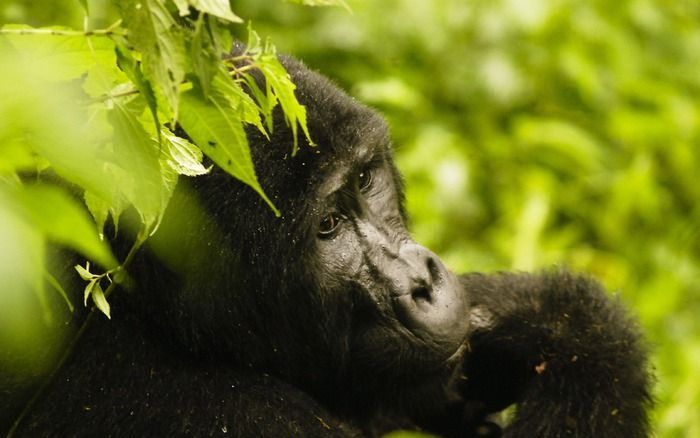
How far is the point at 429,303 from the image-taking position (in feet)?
7.47

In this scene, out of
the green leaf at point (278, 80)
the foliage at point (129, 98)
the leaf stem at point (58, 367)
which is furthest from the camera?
the leaf stem at point (58, 367)

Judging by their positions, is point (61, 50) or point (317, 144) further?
point (317, 144)

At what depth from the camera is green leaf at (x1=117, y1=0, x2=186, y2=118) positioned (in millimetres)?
1418

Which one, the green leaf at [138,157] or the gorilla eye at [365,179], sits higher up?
the gorilla eye at [365,179]

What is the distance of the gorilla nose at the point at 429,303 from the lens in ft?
7.41

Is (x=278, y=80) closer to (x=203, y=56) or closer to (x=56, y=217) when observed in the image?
(x=203, y=56)

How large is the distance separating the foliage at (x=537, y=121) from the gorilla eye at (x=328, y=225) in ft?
7.68

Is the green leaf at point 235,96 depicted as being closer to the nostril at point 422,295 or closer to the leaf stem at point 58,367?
the leaf stem at point 58,367

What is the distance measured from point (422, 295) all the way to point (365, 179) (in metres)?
0.36

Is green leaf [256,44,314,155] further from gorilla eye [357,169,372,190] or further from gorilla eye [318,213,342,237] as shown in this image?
gorilla eye [357,169,372,190]

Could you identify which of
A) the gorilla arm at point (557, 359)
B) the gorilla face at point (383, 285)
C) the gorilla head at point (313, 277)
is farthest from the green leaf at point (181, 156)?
the gorilla arm at point (557, 359)

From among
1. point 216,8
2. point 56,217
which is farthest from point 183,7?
point 56,217

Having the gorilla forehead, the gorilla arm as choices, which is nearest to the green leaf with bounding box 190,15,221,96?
the gorilla forehead

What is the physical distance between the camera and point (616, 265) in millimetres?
4910
